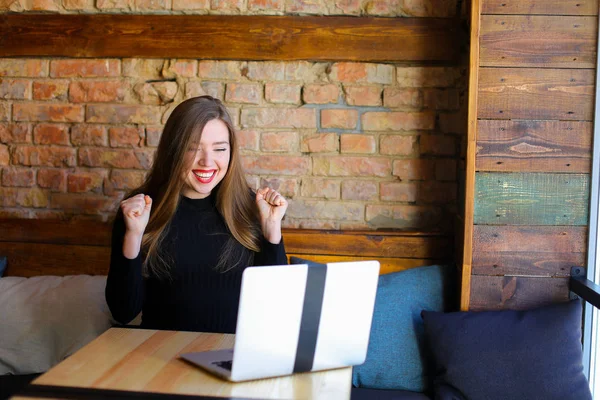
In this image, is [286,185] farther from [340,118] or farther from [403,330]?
[403,330]

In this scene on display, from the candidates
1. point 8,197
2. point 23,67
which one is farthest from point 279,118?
point 8,197

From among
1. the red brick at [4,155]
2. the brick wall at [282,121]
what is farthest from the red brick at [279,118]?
the red brick at [4,155]

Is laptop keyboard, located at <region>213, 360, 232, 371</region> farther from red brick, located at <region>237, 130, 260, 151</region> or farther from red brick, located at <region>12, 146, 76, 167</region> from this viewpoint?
red brick, located at <region>12, 146, 76, 167</region>

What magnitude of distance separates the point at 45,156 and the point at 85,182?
0.71ft

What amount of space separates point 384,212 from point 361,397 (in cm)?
80

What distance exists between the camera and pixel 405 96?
264 cm

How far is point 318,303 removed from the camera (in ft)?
4.52

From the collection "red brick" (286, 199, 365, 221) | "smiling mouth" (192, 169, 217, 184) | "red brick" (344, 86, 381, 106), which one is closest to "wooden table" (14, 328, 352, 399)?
"smiling mouth" (192, 169, 217, 184)

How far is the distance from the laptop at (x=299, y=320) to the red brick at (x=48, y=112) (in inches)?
65.2

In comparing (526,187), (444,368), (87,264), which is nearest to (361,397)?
(444,368)

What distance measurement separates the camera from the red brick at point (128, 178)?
2785 millimetres

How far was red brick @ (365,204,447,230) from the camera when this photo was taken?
268 centimetres

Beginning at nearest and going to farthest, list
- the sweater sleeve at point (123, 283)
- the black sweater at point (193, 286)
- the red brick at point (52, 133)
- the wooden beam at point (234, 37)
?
1. the sweater sleeve at point (123, 283)
2. the black sweater at point (193, 286)
3. the wooden beam at point (234, 37)
4. the red brick at point (52, 133)

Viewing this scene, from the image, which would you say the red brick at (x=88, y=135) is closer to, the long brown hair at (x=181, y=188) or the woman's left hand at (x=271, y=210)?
the long brown hair at (x=181, y=188)
